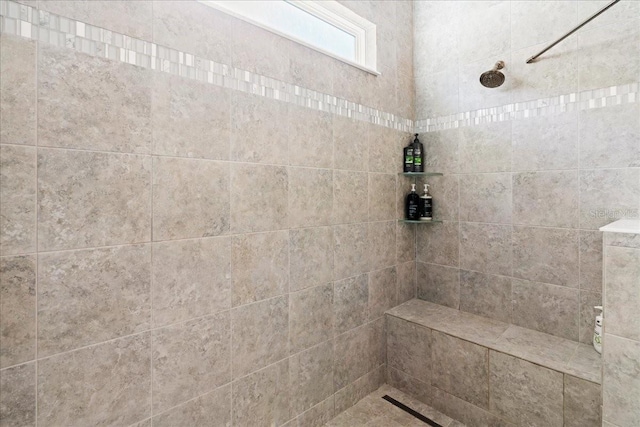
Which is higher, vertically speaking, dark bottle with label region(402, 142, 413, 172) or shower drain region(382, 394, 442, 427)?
dark bottle with label region(402, 142, 413, 172)

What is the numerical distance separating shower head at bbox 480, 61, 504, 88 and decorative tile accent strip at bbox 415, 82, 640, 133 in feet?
0.49

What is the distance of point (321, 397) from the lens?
1.65 m

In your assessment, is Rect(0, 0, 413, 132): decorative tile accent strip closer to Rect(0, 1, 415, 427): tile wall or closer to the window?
Rect(0, 1, 415, 427): tile wall

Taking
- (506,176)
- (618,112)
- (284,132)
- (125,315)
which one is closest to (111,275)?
(125,315)

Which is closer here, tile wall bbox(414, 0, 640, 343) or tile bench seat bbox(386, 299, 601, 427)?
tile bench seat bbox(386, 299, 601, 427)

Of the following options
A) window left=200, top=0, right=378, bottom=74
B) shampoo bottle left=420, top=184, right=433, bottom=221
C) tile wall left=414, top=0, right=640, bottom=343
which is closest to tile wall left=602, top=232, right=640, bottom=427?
tile wall left=414, top=0, right=640, bottom=343

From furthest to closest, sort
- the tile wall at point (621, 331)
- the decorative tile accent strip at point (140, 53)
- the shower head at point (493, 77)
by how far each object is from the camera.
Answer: the shower head at point (493, 77)
the tile wall at point (621, 331)
the decorative tile accent strip at point (140, 53)

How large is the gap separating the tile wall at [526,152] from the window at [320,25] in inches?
19.8

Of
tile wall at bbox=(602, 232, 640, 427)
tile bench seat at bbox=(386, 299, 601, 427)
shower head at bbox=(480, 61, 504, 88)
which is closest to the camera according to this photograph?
tile wall at bbox=(602, 232, 640, 427)

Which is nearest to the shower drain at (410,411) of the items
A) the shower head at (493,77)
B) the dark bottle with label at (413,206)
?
the dark bottle with label at (413,206)

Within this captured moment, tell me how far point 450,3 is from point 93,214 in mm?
2439

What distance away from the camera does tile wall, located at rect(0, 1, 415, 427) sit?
35.8 inches

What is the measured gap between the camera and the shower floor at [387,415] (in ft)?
5.49

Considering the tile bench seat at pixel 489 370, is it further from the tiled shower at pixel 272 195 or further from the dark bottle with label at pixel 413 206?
the dark bottle with label at pixel 413 206
